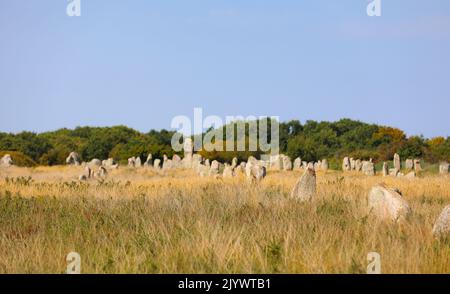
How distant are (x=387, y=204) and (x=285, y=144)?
168 ft

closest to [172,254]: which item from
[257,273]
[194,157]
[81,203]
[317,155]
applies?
[257,273]

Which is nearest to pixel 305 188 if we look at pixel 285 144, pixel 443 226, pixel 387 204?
pixel 387 204

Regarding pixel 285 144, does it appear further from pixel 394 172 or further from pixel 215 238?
pixel 215 238

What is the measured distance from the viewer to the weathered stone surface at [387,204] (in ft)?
33.4

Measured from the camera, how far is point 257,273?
6664mm

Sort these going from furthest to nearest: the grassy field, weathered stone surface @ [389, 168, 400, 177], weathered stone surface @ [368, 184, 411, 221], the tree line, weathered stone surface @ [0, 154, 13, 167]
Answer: the tree line
weathered stone surface @ [0, 154, 13, 167]
weathered stone surface @ [389, 168, 400, 177]
weathered stone surface @ [368, 184, 411, 221]
the grassy field

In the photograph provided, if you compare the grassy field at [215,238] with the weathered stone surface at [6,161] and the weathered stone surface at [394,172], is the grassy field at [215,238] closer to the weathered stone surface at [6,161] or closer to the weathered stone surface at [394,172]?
the weathered stone surface at [394,172]

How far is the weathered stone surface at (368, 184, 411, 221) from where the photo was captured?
10.2 m

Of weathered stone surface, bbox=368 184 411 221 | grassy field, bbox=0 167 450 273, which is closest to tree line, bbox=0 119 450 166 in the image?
grassy field, bbox=0 167 450 273

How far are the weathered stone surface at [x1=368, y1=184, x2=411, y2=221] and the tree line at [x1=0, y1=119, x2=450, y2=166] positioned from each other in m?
38.5

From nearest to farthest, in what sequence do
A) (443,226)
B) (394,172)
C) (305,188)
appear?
(443,226) < (305,188) < (394,172)

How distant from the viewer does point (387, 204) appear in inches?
418

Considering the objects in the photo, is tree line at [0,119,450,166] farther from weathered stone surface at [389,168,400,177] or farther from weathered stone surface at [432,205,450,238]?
weathered stone surface at [432,205,450,238]
